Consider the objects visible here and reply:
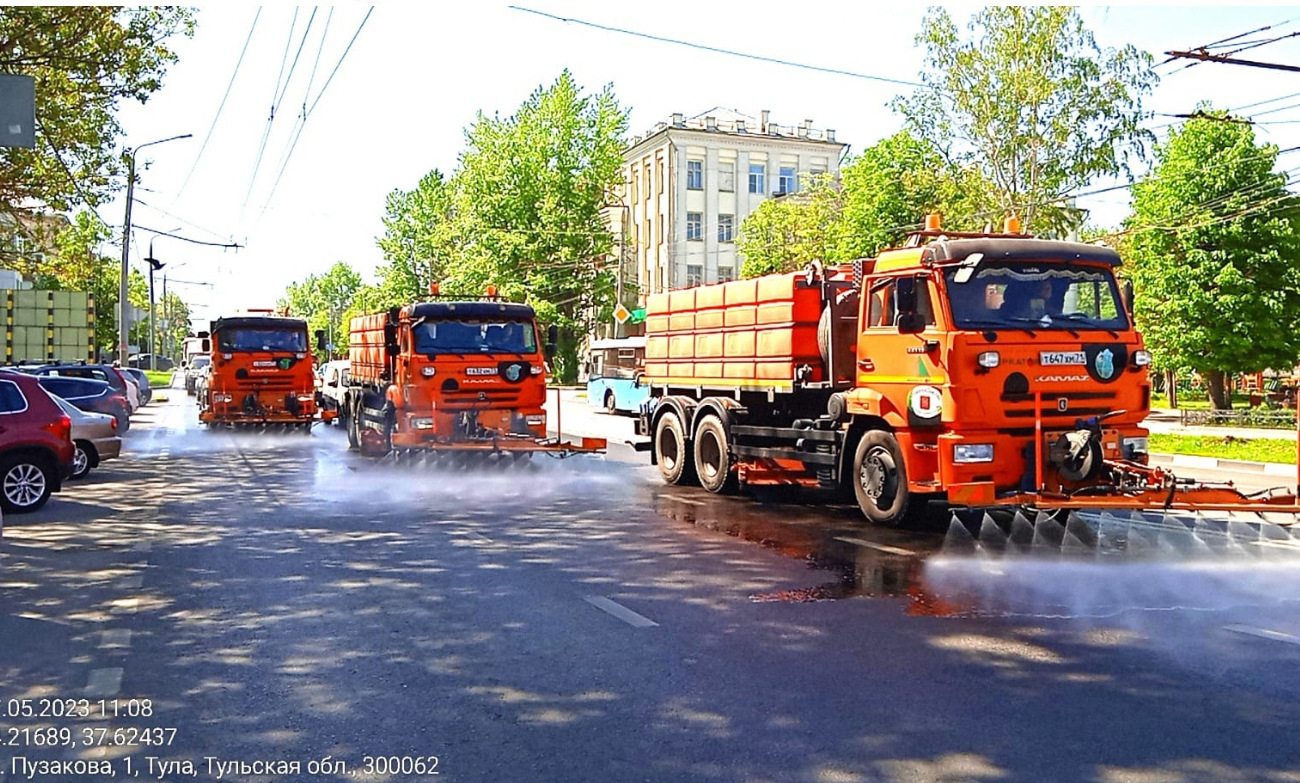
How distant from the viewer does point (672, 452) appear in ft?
53.4

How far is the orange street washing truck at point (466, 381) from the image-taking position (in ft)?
57.4

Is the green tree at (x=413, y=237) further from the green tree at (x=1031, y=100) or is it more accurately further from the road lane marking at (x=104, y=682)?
the road lane marking at (x=104, y=682)

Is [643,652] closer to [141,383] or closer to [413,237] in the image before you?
[141,383]

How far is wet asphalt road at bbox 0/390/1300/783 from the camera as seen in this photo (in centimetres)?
496

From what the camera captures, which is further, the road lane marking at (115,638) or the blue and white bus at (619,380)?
the blue and white bus at (619,380)

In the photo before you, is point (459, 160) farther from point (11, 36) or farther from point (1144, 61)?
point (11, 36)

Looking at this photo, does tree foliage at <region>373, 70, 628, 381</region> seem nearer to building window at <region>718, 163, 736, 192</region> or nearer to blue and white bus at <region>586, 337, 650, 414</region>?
building window at <region>718, 163, 736, 192</region>

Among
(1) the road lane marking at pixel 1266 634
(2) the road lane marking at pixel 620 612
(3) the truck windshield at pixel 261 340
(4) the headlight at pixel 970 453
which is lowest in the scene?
(2) the road lane marking at pixel 620 612

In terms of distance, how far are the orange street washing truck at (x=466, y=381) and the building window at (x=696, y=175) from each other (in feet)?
180

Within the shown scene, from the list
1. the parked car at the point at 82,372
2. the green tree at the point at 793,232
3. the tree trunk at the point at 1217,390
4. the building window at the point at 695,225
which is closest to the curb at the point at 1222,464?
the tree trunk at the point at 1217,390

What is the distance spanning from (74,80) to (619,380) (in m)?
20.3

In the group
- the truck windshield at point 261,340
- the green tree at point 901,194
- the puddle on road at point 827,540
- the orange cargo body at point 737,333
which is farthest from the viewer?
the green tree at point 901,194

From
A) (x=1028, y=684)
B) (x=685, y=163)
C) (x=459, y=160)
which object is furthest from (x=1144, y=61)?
(x=459, y=160)

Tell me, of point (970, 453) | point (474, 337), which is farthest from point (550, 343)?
point (970, 453)
